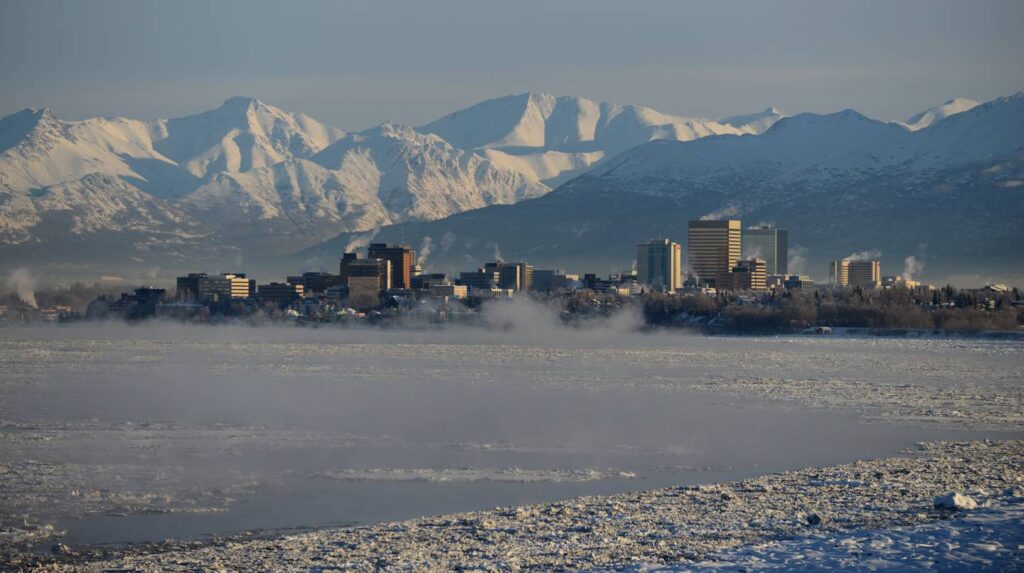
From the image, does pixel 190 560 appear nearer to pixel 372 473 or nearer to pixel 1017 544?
pixel 372 473

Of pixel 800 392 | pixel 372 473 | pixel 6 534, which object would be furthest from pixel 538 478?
pixel 800 392

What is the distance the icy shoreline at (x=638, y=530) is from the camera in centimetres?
2617

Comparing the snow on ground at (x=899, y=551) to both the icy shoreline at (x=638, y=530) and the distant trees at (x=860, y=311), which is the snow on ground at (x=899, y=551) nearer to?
the icy shoreline at (x=638, y=530)

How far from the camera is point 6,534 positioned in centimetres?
2939

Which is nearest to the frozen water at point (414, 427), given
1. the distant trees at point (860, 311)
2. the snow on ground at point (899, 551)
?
the snow on ground at point (899, 551)

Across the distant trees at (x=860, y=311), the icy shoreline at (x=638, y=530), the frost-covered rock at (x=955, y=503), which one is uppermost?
the distant trees at (x=860, y=311)

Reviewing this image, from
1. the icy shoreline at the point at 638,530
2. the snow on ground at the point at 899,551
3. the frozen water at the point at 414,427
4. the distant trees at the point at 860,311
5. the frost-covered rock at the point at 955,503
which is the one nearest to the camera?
the snow on ground at the point at 899,551

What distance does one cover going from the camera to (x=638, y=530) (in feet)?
93.9

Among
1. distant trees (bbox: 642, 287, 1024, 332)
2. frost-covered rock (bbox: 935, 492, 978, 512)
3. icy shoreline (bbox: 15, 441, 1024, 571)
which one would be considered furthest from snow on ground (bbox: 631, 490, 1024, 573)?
distant trees (bbox: 642, 287, 1024, 332)

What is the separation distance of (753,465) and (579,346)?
72.2 metres

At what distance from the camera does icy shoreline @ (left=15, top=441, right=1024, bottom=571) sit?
2617 cm

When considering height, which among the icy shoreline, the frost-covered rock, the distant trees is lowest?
the icy shoreline

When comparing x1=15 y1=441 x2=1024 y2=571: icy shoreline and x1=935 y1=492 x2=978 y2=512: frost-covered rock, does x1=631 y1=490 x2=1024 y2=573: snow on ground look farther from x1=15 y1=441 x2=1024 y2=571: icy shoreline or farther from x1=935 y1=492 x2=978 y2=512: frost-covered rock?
x1=935 y1=492 x2=978 y2=512: frost-covered rock

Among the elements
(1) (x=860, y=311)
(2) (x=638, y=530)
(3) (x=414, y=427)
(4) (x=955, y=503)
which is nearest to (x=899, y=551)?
(4) (x=955, y=503)
